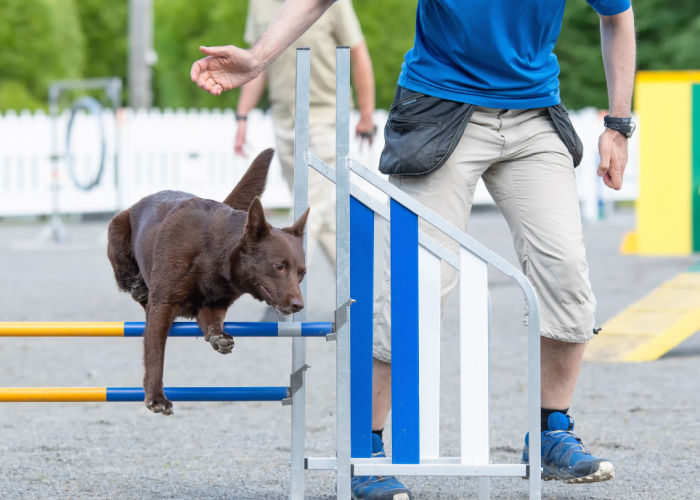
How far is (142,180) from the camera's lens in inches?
744

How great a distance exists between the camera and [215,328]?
3449 mm

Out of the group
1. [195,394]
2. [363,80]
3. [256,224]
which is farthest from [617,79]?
[363,80]

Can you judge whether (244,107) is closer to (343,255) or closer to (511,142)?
(511,142)

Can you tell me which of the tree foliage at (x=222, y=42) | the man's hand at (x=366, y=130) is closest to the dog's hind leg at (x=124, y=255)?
the man's hand at (x=366, y=130)

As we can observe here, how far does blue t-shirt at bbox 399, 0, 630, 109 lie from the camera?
3.62 metres

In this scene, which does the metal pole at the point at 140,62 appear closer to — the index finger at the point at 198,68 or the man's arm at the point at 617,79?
the man's arm at the point at 617,79

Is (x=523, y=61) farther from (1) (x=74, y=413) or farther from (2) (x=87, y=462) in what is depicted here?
(1) (x=74, y=413)

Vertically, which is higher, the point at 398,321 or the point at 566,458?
the point at 398,321

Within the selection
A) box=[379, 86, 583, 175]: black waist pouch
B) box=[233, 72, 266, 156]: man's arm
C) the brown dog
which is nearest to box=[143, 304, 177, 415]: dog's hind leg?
the brown dog

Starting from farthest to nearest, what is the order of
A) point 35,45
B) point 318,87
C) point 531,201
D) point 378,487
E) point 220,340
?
point 35,45 < point 318,87 < point 531,201 < point 378,487 < point 220,340

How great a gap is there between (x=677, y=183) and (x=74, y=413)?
7.91 meters

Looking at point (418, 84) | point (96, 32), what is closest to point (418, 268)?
point (418, 84)

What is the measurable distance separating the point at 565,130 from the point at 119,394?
1.59 metres

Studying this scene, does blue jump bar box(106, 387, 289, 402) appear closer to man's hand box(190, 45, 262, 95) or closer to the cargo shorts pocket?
man's hand box(190, 45, 262, 95)
